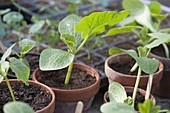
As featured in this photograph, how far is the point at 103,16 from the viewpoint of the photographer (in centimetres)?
118

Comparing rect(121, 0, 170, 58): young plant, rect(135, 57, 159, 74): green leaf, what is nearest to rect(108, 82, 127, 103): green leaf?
rect(135, 57, 159, 74): green leaf

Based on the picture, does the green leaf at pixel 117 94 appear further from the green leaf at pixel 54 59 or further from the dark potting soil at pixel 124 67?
the dark potting soil at pixel 124 67

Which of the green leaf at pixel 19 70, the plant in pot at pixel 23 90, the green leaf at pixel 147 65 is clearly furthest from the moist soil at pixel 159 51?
the green leaf at pixel 19 70

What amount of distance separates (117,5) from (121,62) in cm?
93

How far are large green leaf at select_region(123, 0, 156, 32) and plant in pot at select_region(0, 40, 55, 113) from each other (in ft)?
1.68

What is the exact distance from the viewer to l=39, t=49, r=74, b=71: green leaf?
1146 millimetres

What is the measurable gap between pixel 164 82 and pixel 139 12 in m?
0.30

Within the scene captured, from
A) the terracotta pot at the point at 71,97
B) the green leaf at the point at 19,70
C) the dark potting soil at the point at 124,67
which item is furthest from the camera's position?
the dark potting soil at the point at 124,67

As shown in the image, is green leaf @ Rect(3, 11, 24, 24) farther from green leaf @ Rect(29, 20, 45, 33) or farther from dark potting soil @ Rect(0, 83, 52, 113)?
dark potting soil @ Rect(0, 83, 52, 113)

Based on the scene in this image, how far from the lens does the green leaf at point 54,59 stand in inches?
45.1

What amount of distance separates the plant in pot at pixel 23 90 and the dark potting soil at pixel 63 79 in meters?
0.10

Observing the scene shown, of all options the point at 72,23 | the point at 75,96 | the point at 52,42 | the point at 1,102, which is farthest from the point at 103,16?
the point at 52,42

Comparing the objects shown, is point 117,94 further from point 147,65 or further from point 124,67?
point 124,67

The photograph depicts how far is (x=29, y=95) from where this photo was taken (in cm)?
120
